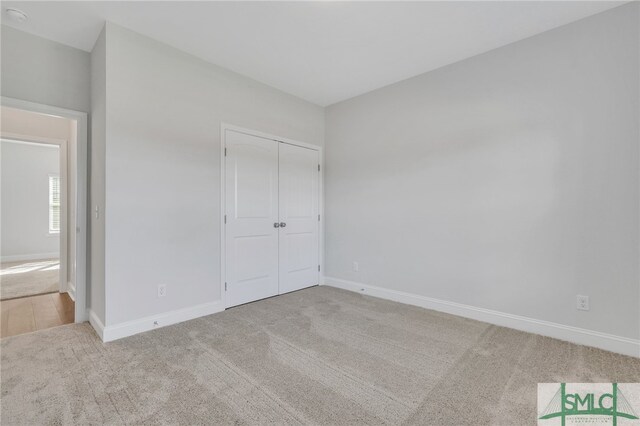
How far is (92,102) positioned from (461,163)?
3.80m

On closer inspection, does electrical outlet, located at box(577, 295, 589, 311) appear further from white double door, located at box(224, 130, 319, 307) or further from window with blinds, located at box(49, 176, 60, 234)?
window with blinds, located at box(49, 176, 60, 234)

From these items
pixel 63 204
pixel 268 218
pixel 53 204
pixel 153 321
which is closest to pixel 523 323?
pixel 268 218

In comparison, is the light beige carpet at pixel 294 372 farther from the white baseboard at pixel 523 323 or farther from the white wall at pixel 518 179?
→ the white wall at pixel 518 179

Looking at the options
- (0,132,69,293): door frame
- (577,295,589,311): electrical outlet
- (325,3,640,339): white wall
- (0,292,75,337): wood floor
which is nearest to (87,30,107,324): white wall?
(0,292,75,337): wood floor

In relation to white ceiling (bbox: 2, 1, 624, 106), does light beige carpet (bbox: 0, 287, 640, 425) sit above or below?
below

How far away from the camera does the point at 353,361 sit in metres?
2.13

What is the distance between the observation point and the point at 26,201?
6.61 meters

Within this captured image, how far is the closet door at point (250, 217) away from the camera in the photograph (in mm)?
3320

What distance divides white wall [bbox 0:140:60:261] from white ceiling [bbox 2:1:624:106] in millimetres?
5302

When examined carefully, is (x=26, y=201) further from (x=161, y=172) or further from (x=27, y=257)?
(x=161, y=172)

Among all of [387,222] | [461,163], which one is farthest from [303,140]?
[461,163]

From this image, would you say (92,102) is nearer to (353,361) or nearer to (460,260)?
(353,361)

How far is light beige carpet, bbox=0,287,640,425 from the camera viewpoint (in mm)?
1575

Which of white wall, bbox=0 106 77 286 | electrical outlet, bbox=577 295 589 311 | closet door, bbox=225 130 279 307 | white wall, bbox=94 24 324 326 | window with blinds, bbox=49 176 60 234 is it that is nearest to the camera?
electrical outlet, bbox=577 295 589 311
